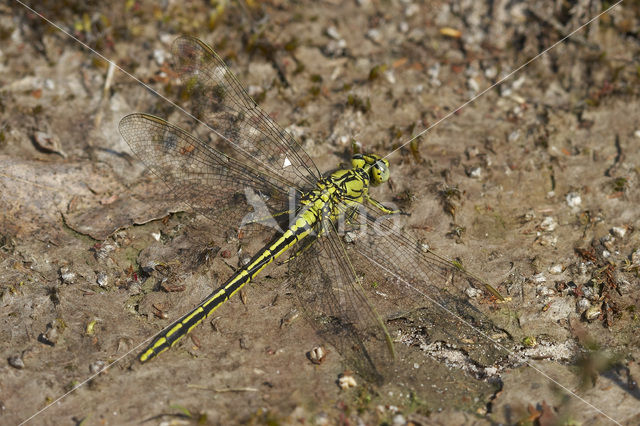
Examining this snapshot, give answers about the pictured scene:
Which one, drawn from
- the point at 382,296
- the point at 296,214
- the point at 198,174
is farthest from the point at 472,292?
the point at 198,174

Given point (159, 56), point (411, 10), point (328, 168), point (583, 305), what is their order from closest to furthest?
1. point (583, 305)
2. point (328, 168)
3. point (159, 56)
4. point (411, 10)

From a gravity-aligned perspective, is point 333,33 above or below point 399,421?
above

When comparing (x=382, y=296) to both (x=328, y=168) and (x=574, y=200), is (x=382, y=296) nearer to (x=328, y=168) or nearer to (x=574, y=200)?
(x=328, y=168)

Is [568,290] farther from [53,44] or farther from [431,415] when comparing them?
[53,44]

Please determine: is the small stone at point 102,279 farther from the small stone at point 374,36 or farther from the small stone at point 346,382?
the small stone at point 374,36

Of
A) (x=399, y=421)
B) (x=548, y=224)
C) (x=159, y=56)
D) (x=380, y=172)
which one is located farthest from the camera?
(x=159, y=56)

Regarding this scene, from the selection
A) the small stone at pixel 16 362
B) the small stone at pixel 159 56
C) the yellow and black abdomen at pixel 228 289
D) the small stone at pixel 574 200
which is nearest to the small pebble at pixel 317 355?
the yellow and black abdomen at pixel 228 289

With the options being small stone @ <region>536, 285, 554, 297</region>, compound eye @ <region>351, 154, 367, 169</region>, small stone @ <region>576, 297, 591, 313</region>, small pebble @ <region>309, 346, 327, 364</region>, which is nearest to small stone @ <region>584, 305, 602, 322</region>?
small stone @ <region>576, 297, 591, 313</region>
